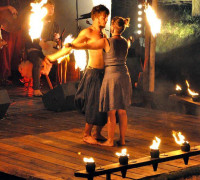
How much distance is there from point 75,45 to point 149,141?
73.1 inches

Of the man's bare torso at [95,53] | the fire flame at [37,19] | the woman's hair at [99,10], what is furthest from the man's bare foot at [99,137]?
the fire flame at [37,19]

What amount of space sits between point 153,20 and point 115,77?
13.6 feet

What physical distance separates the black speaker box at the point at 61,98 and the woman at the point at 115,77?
3033mm

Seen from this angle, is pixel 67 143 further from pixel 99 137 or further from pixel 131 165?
pixel 131 165

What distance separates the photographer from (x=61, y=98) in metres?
9.93

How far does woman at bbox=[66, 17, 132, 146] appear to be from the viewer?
6.80 meters

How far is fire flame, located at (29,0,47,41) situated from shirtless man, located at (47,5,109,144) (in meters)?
4.20

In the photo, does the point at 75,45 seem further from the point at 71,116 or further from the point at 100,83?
the point at 71,116

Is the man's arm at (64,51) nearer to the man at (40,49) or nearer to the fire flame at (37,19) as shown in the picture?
the fire flame at (37,19)

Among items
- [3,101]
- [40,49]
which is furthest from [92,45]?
[40,49]

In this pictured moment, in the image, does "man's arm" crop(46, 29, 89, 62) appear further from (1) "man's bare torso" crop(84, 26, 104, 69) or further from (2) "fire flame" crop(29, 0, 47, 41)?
(2) "fire flame" crop(29, 0, 47, 41)

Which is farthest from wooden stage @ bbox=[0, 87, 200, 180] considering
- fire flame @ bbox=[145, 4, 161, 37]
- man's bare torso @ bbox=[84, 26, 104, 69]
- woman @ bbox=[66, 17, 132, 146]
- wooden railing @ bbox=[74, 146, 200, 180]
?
fire flame @ bbox=[145, 4, 161, 37]

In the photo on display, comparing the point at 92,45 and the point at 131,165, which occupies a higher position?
the point at 92,45

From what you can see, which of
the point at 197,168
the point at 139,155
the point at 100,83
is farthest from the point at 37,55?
the point at 197,168
